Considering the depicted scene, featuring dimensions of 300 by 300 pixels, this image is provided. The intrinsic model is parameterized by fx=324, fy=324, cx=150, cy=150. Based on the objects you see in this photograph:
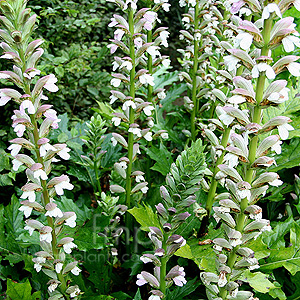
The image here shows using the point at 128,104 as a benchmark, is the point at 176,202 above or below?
below

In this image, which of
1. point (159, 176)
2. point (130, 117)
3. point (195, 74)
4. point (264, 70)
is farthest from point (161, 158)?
point (264, 70)

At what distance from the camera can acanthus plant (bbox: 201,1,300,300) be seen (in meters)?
1.19

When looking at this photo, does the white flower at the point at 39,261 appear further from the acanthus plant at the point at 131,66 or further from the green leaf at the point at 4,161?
the green leaf at the point at 4,161

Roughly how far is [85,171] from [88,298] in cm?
125

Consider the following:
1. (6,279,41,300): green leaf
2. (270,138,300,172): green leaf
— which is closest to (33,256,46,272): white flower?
(6,279,41,300): green leaf

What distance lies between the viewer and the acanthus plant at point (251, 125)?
1.19 metres

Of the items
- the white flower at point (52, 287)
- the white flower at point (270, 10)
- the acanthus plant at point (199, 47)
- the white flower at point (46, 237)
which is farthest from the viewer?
the acanthus plant at point (199, 47)

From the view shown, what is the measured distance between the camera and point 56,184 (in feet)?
5.28

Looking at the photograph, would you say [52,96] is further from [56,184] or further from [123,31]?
[56,184]

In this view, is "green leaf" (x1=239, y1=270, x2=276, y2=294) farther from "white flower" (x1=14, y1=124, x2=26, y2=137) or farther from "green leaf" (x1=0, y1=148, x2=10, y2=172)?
"green leaf" (x1=0, y1=148, x2=10, y2=172)

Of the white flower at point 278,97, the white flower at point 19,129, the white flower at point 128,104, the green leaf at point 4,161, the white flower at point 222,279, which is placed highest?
the white flower at point 278,97

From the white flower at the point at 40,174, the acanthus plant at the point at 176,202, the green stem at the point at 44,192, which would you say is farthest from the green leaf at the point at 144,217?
the white flower at the point at 40,174

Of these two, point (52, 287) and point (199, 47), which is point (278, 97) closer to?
point (52, 287)

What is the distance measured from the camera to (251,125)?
4.02 feet
